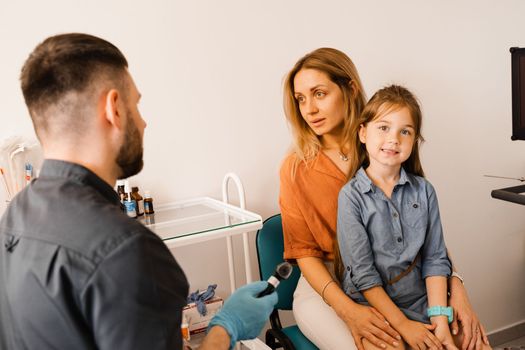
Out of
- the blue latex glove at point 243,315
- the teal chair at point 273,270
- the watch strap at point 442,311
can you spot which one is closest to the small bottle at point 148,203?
the teal chair at point 273,270

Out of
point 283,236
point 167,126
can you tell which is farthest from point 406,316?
point 167,126

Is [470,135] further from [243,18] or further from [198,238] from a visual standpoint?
[198,238]

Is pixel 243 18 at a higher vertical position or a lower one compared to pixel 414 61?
higher

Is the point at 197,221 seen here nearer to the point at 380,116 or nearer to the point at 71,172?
the point at 380,116

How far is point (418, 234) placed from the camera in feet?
5.14

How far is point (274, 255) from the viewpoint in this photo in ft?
5.94

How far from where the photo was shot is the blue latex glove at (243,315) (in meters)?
1.19

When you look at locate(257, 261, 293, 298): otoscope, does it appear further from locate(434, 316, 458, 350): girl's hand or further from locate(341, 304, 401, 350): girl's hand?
locate(434, 316, 458, 350): girl's hand

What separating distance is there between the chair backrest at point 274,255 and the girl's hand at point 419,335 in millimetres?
501

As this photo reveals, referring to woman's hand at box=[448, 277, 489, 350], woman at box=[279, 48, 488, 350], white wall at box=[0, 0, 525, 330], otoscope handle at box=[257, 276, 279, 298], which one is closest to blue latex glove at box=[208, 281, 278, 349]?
otoscope handle at box=[257, 276, 279, 298]

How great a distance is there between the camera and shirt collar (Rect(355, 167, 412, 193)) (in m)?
1.58

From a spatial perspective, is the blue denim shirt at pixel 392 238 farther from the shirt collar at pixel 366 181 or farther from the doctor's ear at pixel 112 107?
the doctor's ear at pixel 112 107

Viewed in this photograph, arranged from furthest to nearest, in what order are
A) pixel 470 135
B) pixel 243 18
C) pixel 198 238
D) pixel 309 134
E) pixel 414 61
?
1. pixel 470 135
2. pixel 414 61
3. pixel 243 18
4. pixel 309 134
5. pixel 198 238

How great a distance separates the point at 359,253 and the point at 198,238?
19.0 inches
